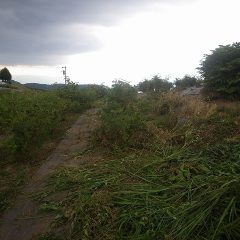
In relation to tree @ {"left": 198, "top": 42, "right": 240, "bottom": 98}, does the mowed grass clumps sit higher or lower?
lower

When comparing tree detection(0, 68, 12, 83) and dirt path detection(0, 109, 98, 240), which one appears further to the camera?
tree detection(0, 68, 12, 83)

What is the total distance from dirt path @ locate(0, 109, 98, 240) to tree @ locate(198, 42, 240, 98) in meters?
6.79

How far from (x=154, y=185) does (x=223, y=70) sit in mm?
9478

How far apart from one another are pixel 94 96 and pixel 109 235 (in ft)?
53.1

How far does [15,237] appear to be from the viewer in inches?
199

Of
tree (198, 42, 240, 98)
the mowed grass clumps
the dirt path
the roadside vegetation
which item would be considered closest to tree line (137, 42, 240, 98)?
tree (198, 42, 240, 98)

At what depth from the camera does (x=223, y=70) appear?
45.9 feet

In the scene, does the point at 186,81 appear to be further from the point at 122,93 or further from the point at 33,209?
the point at 33,209

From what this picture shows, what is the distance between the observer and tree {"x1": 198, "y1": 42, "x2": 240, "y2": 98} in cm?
1391

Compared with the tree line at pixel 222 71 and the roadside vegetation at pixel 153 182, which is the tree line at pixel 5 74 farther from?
the roadside vegetation at pixel 153 182

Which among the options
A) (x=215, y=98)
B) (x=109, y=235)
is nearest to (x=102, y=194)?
(x=109, y=235)

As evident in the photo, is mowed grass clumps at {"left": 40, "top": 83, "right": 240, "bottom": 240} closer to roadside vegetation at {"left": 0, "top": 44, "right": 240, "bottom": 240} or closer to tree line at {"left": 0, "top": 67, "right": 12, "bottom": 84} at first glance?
roadside vegetation at {"left": 0, "top": 44, "right": 240, "bottom": 240}

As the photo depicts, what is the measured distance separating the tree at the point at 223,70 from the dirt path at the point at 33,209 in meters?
6.79

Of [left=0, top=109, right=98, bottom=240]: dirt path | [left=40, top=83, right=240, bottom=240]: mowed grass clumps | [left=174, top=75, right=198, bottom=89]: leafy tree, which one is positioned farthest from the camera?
[left=174, top=75, right=198, bottom=89]: leafy tree
